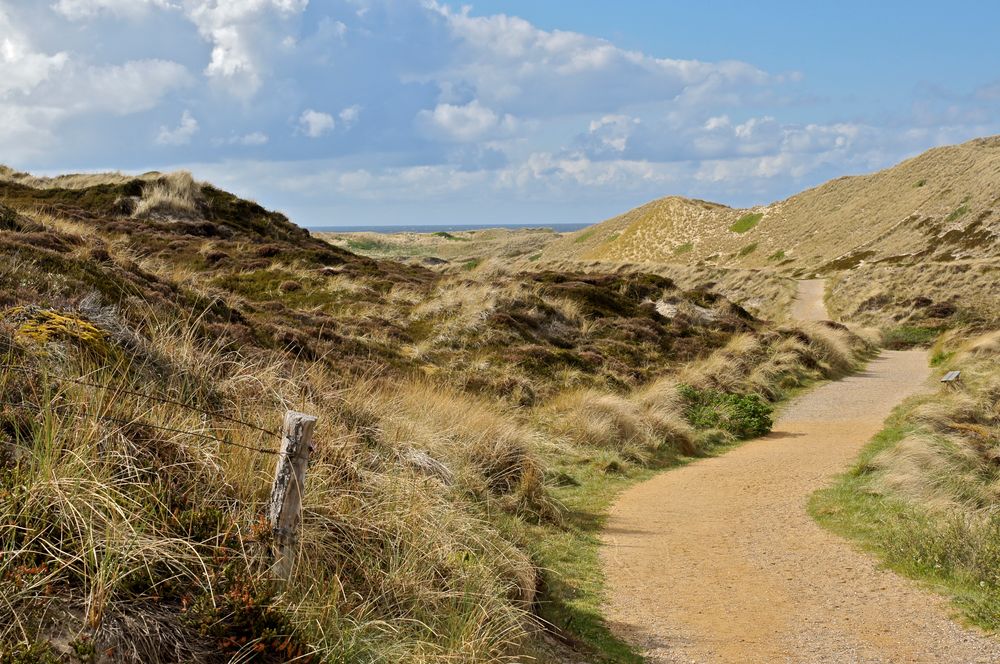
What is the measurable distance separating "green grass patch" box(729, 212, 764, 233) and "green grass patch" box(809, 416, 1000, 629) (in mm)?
67352

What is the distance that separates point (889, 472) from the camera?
978 centimetres

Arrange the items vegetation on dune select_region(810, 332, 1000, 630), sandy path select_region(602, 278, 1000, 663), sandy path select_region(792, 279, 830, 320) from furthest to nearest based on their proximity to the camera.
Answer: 1. sandy path select_region(792, 279, 830, 320)
2. vegetation on dune select_region(810, 332, 1000, 630)
3. sandy path select_region(602, 278, 1000, 663)

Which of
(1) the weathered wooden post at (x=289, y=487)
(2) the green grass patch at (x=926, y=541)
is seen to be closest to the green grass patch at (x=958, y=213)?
(2) the green grass patch at (x=926, y=541)

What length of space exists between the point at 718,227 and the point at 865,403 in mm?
61051

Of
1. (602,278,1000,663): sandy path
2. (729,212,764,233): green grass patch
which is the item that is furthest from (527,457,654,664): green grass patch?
(729,212,764,233): green grass patch

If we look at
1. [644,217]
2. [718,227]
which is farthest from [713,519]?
[644,217]

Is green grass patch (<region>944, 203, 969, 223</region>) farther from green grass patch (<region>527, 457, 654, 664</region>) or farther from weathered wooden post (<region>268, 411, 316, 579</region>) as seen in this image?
weathered wooden post (<region>268, 411, 316, 579</region>)

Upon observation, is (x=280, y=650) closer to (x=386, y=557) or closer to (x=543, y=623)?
(x=386, y=557)

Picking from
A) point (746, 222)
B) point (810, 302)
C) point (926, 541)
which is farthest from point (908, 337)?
point (746, 222)

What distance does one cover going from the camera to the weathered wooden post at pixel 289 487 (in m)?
3.95

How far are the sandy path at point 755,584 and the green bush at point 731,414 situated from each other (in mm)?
2723

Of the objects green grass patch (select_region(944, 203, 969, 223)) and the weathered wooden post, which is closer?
the weathered wooden post

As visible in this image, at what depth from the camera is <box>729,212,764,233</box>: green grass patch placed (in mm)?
73812

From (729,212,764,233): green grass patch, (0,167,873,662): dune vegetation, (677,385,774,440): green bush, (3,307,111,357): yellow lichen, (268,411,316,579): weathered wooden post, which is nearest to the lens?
(0,167,873,662): dune vegetation
